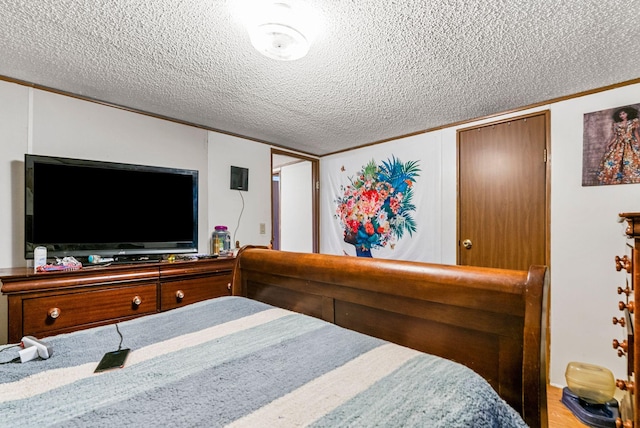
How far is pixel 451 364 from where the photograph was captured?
33.3 inches

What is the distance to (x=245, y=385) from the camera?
742mm

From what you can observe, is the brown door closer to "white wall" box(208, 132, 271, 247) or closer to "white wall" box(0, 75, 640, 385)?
"white wall" box(0, 75, 640, 385)

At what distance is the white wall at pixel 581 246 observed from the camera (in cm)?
202

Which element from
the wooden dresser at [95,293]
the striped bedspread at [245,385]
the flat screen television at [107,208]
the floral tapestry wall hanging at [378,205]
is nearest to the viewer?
the striped bedspread at [245,385]

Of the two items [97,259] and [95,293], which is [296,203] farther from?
[95,293]

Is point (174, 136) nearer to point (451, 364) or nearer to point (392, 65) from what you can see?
point (392, 65)

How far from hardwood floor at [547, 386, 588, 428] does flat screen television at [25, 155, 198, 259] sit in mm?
2881

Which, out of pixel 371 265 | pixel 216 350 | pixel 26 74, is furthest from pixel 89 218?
pixel 371 265

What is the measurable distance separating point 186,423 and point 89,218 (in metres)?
2.09

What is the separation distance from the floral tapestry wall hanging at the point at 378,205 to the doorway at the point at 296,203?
1.57 ft

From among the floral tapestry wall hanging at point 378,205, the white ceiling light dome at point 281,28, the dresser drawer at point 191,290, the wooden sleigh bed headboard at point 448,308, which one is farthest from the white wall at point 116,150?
the wooden sleigh bed headboard at point 448,308

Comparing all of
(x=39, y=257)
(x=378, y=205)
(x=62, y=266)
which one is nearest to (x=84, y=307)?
(x=62, y=266)

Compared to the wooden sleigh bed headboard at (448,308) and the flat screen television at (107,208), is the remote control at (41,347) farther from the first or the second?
the flat screen television at (107,208)

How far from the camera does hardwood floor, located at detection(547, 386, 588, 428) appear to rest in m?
1.78
